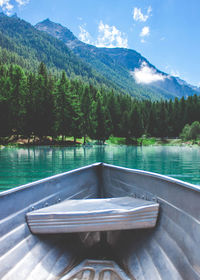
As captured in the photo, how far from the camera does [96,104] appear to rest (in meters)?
58.9

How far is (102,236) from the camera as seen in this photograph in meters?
3.76

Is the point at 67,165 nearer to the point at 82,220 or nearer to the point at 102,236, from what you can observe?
the point at 102,236

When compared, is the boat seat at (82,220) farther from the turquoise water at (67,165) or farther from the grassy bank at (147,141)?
the grassy bank at (147,141)

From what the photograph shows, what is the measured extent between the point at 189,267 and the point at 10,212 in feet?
7.77

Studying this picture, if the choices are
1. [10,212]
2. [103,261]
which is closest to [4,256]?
[10,212]

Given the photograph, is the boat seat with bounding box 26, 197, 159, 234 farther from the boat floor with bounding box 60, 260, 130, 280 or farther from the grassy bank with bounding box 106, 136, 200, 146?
the grassy bank with bounding box 106, 136, 200, 146

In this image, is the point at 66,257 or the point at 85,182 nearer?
the point at 66,257

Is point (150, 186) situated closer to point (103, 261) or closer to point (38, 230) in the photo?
point (103, 261)

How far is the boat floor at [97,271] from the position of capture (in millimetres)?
2831

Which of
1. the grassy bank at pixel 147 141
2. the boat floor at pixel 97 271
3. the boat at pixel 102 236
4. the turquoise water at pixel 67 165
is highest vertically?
the grassy bank at pixel 147 141

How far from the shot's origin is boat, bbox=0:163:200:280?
Answer: 2.56m

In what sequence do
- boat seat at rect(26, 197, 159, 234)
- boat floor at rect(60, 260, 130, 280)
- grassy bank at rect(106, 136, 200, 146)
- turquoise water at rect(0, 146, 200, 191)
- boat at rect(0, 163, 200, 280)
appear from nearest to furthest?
boat at rect(0, 163, 200, 280) → boat floor at rect(60, 260, 130, 280) → boat seat at rect(26, 197, 159, 234) → turquoise water at rect(0, 146, 200, 191) → grassy bank at rect(106, 136, 200, 146)

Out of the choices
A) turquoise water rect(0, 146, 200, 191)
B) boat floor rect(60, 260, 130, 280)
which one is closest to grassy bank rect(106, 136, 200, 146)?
turquoise water rect(0, 146, 200, 191)

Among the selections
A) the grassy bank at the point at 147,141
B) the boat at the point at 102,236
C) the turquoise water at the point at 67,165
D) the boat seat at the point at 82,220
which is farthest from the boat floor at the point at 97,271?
the grassy bank at the point at 147,141
